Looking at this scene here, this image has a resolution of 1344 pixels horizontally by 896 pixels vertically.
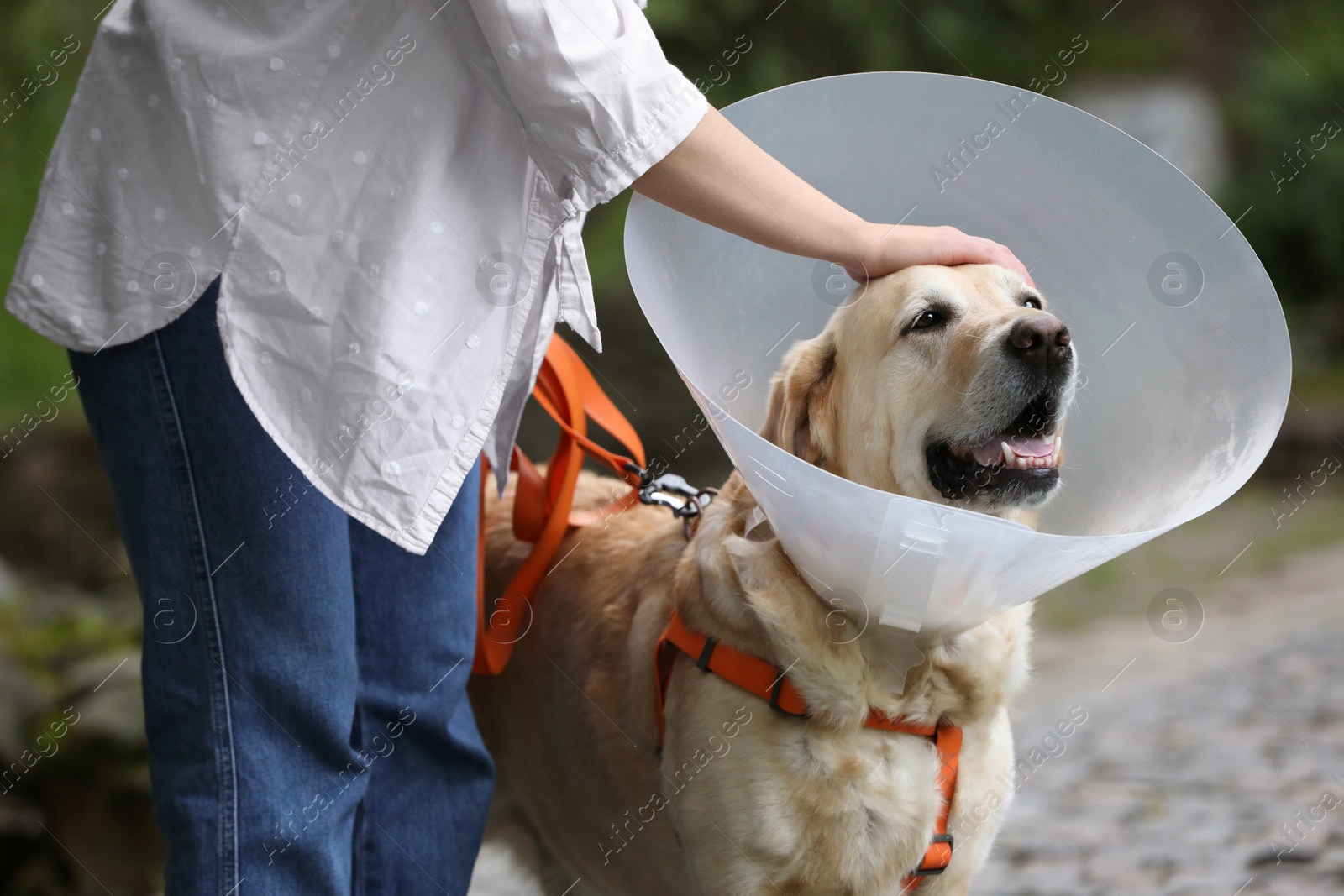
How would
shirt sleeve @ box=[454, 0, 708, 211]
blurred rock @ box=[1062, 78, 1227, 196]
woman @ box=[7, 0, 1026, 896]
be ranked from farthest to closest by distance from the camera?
blurred rock @ box=[1062, 78, 1227, 196]
woman @ box=[7, 0, 1026, 896]
shirt sleeve @ box=[454, 0, 708, 211]

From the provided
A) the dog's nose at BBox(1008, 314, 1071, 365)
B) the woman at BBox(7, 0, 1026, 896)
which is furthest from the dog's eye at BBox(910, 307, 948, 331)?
the woman at BBox(7, 0, 1026, 896)

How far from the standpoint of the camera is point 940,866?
5.82 ft

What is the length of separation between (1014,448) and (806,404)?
370 millimetres

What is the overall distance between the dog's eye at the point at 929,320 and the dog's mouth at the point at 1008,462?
7.6 inches

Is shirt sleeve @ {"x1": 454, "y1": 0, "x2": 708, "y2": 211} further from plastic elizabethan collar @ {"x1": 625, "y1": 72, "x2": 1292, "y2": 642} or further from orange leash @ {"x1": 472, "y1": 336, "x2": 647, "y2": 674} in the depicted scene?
orange leash @ {"x1": 472, "y1": 336, "x2": 647, "y2": 674}

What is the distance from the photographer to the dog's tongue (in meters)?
1.84

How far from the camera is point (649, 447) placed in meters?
6.62

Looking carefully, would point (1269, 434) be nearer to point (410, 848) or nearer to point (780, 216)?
point (780, 216)

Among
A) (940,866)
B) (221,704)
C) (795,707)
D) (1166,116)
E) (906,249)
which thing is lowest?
(1166,116)

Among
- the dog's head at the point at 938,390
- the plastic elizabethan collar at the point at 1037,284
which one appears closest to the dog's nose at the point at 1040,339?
the dog's head at the point at 938,390

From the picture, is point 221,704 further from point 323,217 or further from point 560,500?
point 560,500

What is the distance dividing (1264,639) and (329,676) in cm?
428

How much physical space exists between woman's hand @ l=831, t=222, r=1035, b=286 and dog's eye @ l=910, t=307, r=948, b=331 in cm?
20

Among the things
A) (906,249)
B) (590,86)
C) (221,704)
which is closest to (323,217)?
(590,86)
